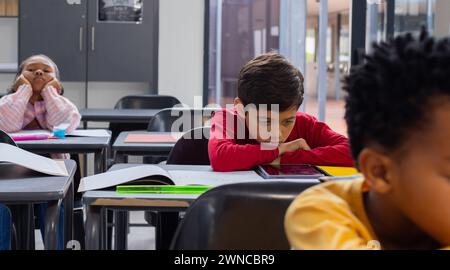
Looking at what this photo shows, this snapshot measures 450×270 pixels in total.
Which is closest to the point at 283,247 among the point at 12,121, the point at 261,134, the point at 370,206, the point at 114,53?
the point at 370,206

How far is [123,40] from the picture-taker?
6.20 meters

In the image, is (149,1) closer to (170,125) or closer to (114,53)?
(114,53)

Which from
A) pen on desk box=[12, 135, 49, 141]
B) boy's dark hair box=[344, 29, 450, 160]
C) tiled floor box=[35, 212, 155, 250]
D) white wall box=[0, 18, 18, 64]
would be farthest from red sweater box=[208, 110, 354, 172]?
white wall box=[0, 18, 18, 64]

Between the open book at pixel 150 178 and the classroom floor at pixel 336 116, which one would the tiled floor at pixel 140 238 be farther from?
the open book at pixel 150 178

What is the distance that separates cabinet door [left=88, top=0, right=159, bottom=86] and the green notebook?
4.43 metres

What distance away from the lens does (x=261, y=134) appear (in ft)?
7.77

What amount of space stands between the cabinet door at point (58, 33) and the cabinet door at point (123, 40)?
0.08 metres

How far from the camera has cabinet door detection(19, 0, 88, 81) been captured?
239 inches

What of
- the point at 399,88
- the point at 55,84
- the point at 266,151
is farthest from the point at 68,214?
the point at 399,88

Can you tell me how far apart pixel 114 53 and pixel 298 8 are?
1.63 metres

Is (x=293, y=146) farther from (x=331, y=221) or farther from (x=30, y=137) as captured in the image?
(x=331, y=221)

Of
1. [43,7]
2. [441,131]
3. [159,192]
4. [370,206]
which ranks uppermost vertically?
[43,7]

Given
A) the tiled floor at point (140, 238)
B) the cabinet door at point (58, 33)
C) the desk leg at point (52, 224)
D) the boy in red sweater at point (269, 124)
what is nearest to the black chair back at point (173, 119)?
the tiled floor at point (140, 238)

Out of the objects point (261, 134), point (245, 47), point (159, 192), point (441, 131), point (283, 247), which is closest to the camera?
point (441, 131)
